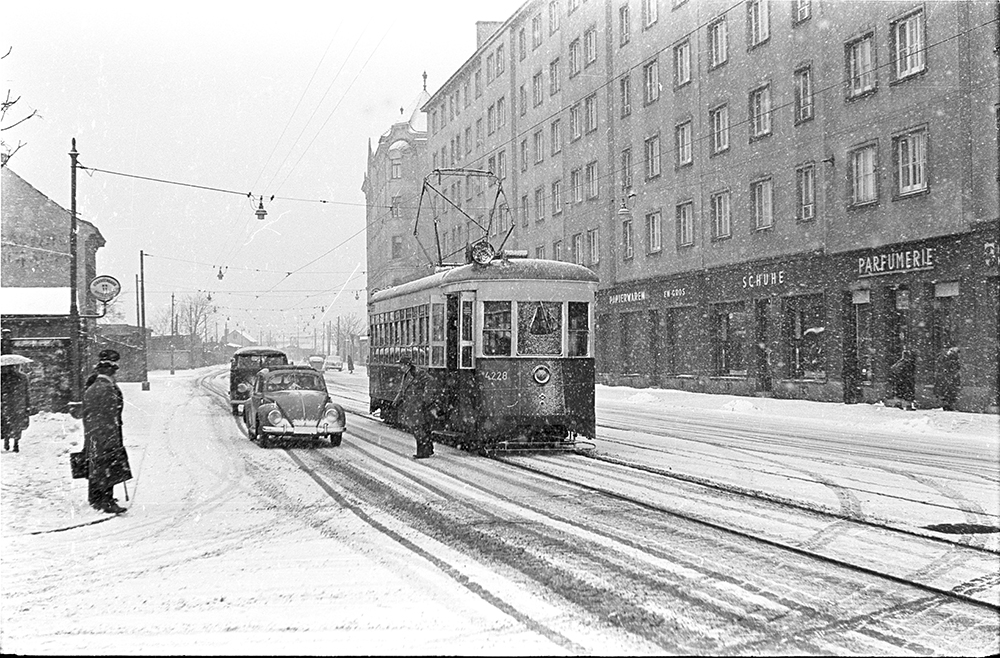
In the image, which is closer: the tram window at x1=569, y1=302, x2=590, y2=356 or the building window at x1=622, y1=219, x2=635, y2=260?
the tram window at x1=569, y1=302, x2=590, y2=356

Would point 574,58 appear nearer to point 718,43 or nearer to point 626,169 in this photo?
point 626,169

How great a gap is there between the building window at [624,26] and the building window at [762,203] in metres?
12.1

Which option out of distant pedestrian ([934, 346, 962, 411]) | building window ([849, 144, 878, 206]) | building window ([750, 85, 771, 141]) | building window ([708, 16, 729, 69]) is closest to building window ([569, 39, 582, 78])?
building window ([708, 16, 729, 69])

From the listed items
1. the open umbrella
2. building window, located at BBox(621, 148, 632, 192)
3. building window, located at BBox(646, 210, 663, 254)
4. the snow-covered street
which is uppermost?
building window, located at BBox(621, 148, 632, 192)

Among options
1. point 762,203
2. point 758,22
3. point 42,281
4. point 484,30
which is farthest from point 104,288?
point 484,30

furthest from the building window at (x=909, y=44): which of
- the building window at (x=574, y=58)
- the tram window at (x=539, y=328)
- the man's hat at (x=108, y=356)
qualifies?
the man's hat at (x=108, y=356)

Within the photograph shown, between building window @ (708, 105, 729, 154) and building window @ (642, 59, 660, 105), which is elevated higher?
building window @ (642, 59, 660, 105)

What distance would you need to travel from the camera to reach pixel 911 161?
2658 cm

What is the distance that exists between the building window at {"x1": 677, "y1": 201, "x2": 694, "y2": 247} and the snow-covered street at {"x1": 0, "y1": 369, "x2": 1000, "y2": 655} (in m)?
22.9

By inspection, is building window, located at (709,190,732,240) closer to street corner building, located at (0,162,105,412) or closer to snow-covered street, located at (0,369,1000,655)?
snow-covered street, located at (0,369,1000,655)

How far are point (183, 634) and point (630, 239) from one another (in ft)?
127

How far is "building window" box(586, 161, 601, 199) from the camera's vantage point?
151 ft

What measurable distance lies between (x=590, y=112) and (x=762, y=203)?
1524cm

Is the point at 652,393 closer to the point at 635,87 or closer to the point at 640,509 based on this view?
the point at 635,87
